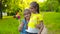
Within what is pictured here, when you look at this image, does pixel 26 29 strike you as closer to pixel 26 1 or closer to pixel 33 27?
pixel 33 27

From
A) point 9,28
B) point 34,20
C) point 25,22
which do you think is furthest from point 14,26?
point 34,20

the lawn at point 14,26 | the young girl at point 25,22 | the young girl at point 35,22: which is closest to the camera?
the young girl at point 35,22

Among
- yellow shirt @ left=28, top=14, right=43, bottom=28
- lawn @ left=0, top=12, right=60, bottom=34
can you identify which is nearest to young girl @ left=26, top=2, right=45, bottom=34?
yellow shirt @ left=28, top=14, right=43, bottom=28

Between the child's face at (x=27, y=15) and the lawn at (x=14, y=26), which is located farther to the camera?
the lawn at (x=14, y=26)

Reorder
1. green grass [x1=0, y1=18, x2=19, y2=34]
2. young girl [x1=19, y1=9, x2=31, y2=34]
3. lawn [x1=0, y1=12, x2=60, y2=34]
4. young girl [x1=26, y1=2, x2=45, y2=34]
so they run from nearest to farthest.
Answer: young girl [x1=26, y1=2, x2=45, y2=34]
young girl [x1=19, y1=9, x2=31, y2=34]
green grass [x1=0, y1=18, x2=19, y2=34]
lawn [x1=0, y1=12, x2=60, y2=34]

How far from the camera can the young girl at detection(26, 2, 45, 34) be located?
3.56 metres

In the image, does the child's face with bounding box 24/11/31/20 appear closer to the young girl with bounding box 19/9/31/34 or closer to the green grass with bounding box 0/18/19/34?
the young girl with bounding box 19/9/31/34

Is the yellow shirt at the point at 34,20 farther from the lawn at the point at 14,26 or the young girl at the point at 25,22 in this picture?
the lawn at the point at 14,26

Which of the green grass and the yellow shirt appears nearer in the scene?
the yellow shirt

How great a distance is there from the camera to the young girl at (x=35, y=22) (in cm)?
356

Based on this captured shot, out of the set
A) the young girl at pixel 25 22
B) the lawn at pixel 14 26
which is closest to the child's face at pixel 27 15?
the young girl at pixel 25 22

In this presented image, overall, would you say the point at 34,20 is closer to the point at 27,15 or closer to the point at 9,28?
the point at 27,15

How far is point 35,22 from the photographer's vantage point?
11.8ft

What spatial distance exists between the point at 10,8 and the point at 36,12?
57.2ft
